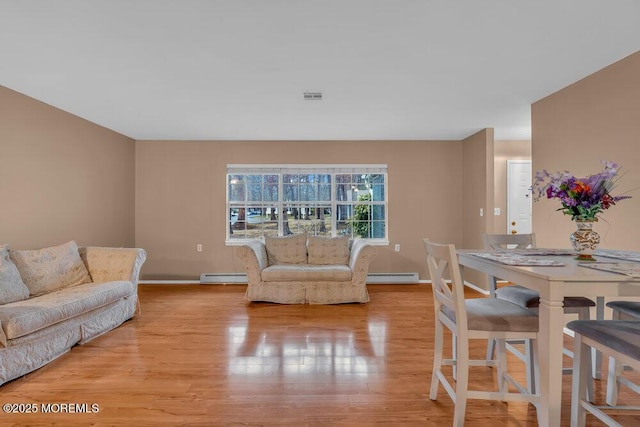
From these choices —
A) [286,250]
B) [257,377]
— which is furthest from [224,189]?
[257,377]

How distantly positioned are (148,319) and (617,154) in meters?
4.72

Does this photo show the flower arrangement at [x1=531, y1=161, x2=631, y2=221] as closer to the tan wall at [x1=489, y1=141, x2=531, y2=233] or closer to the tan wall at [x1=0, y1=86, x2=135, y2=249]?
the tan wall at [x1=489, y1=141, x2=531, y2=233]

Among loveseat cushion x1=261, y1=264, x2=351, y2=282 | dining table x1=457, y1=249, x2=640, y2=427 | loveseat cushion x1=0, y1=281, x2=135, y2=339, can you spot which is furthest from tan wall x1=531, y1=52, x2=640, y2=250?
loveseat cushion x1=0, y1=281, x2=135, y2=339

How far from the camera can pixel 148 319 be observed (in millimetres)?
3371

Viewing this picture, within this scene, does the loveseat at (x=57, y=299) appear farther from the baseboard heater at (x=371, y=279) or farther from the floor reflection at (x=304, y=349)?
the baseboard heater at (x=371, y=279)

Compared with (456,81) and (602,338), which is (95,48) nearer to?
(456,81)

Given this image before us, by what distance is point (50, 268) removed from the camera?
9.68ft

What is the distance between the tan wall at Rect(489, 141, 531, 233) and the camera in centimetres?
502

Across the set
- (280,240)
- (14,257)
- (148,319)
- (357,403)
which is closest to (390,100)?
(280,240)

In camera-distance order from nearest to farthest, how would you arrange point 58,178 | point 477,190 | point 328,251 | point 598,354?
point 598,354
point 58,178
point 328,251
point 477,190

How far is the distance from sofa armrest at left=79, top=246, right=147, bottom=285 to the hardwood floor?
0.54 m

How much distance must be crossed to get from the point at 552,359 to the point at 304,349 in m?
1.79

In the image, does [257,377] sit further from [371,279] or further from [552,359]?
[371,279]

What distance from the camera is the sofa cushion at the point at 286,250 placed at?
450cm
